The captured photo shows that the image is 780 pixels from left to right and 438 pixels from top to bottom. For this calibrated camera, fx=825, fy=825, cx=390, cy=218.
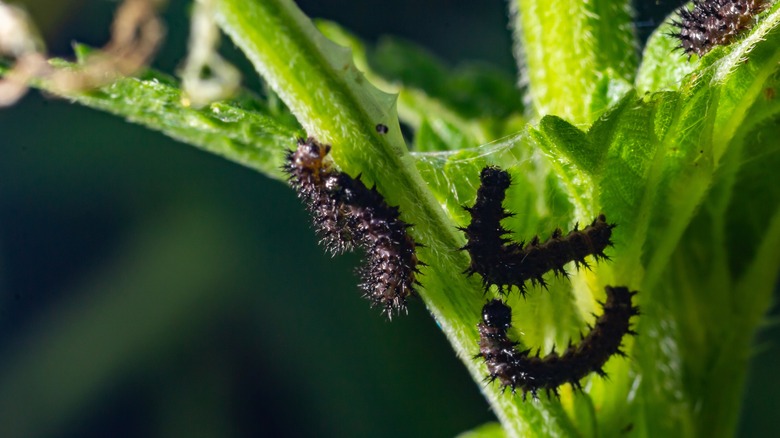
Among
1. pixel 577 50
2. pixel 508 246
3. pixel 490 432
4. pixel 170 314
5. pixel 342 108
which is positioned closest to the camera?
pixel 342 108

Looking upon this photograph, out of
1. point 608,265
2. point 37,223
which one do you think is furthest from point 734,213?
point 37,223

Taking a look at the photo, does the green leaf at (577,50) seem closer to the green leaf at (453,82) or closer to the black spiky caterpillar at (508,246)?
the black spiky caterpillar at (508,246)

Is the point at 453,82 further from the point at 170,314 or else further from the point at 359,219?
the point at 170,314

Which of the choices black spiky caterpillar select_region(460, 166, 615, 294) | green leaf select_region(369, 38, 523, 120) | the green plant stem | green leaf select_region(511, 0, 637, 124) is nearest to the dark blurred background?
green leaf select_region(369, 38, 523, 120)

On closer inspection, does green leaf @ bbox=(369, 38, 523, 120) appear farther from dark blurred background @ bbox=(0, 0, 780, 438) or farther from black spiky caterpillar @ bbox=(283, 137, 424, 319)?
dark blurred background @ bbox=(0, 0, 780, 438)

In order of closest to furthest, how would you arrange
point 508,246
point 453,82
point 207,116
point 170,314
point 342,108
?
point 342,108 → point 508,246 → point 207,116 → point 453,82 → point 170,314

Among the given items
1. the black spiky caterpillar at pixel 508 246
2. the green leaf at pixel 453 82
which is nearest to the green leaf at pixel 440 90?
the green leaf at pixel 453 82

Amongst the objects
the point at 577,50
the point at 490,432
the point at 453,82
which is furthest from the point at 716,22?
the point at 453,82
